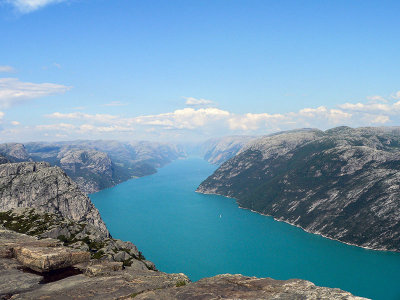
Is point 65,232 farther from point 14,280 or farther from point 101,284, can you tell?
point 101,284

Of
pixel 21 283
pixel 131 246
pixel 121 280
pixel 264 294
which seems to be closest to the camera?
pixel 264 294

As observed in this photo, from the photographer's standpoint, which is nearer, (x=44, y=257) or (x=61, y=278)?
(x=61, y=278)

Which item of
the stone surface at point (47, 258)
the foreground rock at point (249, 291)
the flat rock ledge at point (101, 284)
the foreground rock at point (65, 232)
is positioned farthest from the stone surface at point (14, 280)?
the foreground rock at point (65, 232)

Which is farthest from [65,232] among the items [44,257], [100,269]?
[100,269]

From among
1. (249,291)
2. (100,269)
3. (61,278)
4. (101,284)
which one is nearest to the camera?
(249,291)

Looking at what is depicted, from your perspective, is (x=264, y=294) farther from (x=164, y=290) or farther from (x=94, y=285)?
(x=94, y=285)

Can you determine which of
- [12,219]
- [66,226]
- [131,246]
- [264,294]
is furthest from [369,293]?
[12,219]

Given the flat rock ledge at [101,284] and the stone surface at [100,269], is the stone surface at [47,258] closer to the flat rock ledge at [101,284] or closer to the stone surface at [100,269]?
the flat rock ledge at [101,284]

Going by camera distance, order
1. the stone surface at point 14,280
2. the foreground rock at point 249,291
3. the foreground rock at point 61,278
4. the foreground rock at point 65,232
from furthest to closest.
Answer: the foreground rock at point 65,232, the stone surface at point 14,280, the foreground rock at point 61,278, the foreground rock at point 249,291

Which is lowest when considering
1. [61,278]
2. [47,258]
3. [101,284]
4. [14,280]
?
[61,278]

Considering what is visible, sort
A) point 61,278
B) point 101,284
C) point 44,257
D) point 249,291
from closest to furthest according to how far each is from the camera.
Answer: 1. point 249,291
2. point 101,284
3. point 61,278
4. point 44,257

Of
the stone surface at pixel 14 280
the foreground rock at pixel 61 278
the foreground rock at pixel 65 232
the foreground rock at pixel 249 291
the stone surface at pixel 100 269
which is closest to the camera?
the foreground rock at pixel 249 291
